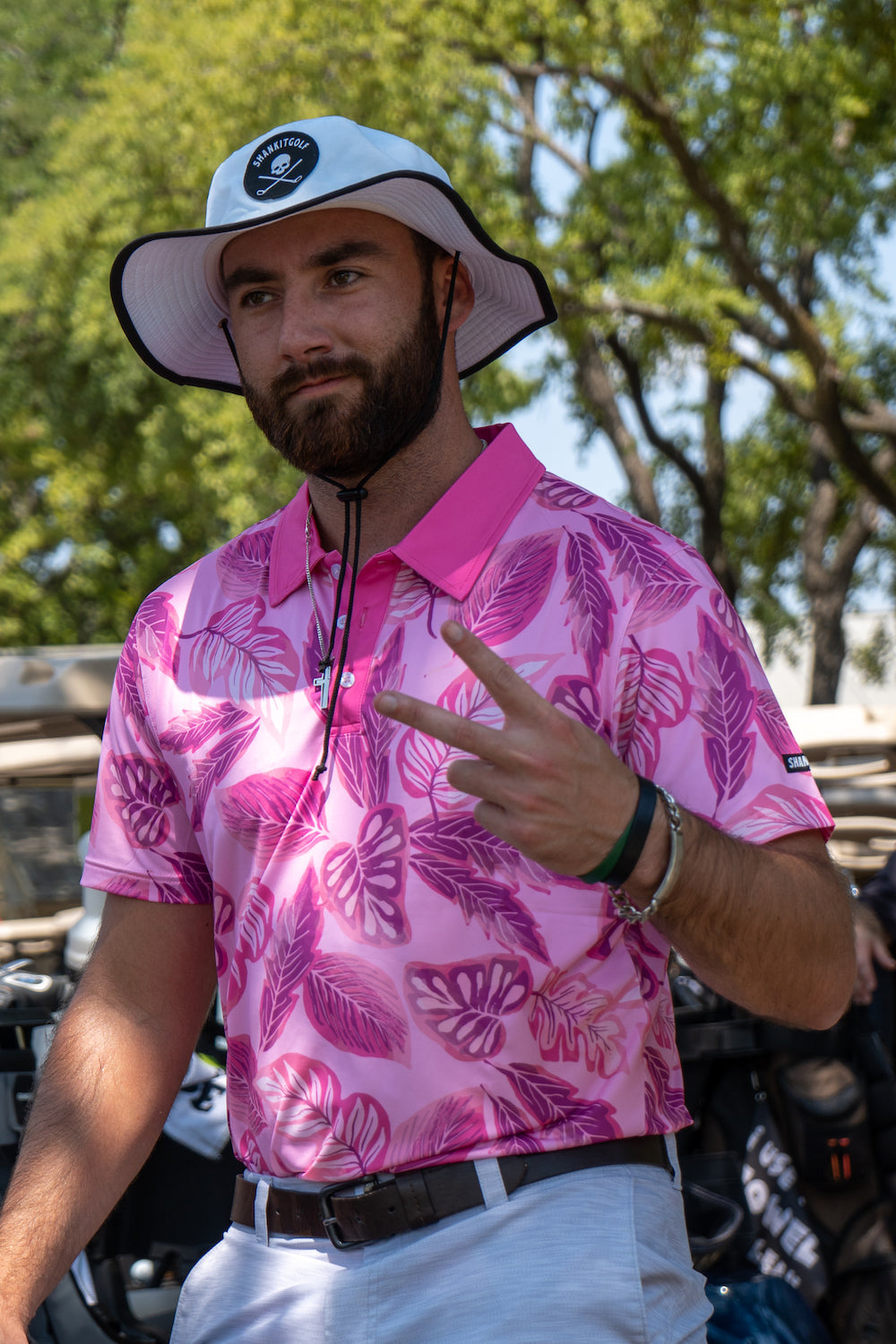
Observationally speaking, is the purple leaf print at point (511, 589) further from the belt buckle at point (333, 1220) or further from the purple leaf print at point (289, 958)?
the belt buckle at point (333, 1220)

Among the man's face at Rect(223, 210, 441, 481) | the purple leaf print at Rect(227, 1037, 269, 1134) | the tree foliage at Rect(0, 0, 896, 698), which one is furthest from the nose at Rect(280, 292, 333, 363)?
the tree foliage at Rect(0, 0, 896, 698)

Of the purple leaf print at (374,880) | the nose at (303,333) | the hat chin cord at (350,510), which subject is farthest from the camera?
the nose at (303,333)

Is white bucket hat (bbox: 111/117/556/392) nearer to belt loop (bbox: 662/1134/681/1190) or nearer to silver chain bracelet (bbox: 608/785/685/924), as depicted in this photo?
silver chain bracelet (bbox: 608/785/685/924)

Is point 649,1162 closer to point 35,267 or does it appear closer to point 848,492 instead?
point 35,267

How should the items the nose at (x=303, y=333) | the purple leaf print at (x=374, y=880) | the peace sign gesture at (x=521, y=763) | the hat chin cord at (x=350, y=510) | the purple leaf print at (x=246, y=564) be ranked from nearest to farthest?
the peace sign gesture at (x=521, y=763), the purple leaf print at (x=374, y=880), the hat chin cord at (x=350, y=510), the nose at (x=303, y=333), the purple leaf print at (x=246, y=564)

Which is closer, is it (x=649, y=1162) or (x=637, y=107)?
(x=649, y=1162)

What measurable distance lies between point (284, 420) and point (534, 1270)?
1.11 meters

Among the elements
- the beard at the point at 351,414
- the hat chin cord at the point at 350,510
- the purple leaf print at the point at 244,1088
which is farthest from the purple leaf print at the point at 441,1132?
the beard at the point at 351,414

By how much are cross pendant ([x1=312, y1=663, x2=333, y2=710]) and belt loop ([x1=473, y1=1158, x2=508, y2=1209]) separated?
58cm

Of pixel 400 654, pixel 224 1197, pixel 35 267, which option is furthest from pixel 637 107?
pixel 400 654

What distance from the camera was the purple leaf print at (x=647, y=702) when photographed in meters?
1.69

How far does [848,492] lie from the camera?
16.5 metres

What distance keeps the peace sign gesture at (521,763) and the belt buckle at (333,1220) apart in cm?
54

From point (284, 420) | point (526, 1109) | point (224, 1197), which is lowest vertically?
point (224, 1197)
